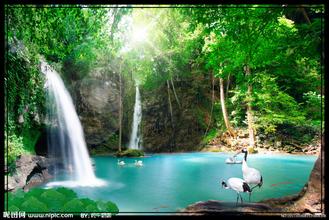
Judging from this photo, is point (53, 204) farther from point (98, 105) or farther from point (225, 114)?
point (98, 105)

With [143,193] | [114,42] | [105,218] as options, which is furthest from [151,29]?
[105,218]

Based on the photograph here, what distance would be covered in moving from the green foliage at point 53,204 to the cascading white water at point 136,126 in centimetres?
835

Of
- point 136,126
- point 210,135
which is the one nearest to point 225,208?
point 210,135

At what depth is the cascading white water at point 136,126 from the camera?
1215 centimetres

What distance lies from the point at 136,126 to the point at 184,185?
7.26 meters

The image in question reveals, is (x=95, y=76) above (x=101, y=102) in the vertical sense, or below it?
above

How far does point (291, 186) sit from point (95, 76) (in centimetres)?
844

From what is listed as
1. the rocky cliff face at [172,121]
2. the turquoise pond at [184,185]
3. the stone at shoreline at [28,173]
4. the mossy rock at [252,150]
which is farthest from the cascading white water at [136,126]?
the stone at shoreline at [28,173]

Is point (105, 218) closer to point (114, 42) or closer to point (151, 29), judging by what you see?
point (114, 42)

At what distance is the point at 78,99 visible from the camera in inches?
429

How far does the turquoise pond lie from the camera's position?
4.49 metres

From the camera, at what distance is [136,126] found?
487 inches

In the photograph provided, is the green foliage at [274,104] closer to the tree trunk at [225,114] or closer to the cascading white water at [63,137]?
the tree trunk at [225,114]
